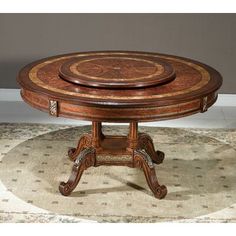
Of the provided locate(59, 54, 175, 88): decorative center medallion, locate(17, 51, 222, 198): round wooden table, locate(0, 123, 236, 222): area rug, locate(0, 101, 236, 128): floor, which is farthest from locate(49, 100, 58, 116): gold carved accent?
locate(0, 101, 236, 128): floor

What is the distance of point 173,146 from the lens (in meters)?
3.07

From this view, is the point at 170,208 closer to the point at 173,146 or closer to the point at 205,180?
the point at 205,180

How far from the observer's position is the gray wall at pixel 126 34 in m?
3.80

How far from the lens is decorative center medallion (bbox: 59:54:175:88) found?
7.22 feet

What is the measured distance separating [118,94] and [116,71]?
0.92 feet

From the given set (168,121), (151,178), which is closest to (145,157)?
(151,178)

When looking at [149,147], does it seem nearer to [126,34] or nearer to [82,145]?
[82,145]

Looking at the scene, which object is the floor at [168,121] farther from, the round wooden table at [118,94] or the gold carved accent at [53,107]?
the gold carved accent at [53,107]

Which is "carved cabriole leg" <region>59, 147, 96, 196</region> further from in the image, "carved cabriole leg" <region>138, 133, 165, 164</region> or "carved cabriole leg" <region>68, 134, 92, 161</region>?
"carved cabriole leg" <region>138, 133, 165, 164</region>

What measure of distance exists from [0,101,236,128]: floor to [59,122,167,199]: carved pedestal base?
95 cm

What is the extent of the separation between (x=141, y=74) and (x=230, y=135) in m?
1.16

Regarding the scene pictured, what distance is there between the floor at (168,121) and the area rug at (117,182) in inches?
7.1

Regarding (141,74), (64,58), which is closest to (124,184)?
(141,74)

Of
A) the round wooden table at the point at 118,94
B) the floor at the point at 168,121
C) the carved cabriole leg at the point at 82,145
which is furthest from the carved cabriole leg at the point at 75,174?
the floor at the point at 168,121
